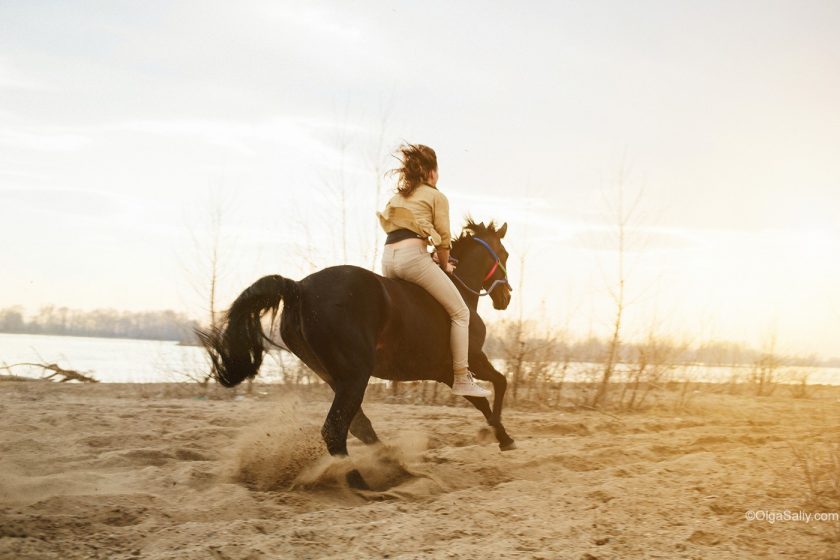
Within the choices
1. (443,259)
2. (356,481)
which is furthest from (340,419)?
(443,259)

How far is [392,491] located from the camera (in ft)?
16.4

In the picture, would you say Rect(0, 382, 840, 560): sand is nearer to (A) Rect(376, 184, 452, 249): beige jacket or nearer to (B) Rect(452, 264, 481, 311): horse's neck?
(B) Rect(452, 264, 481, 311): horse's neck

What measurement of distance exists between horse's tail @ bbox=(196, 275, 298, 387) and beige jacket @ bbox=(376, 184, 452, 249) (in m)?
1.21

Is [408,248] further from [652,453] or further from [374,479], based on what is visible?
[652,453]

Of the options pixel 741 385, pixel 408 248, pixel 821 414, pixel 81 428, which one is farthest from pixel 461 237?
pixel 741 385

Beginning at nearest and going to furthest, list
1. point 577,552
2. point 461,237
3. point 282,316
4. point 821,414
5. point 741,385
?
point 577,552 → point 282,316 → point 461,237 → point 821,414 → point 741,385

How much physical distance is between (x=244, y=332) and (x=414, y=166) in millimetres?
2059

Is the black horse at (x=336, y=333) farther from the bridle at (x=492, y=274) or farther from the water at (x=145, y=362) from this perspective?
the water at (x=145, y=362)

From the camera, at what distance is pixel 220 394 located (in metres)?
12.7

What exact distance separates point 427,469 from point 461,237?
2590 millimetres

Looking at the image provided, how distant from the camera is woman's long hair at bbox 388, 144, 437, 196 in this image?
6188 millimetres

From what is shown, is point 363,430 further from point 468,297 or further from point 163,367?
point 163,367

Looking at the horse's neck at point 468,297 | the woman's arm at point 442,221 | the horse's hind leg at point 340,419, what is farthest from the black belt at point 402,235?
the horse's hind leg at point 340,419

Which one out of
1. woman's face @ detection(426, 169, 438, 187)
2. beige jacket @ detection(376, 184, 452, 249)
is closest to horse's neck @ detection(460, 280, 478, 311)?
beige jacket @ detection(376, 184, 452, 249)
